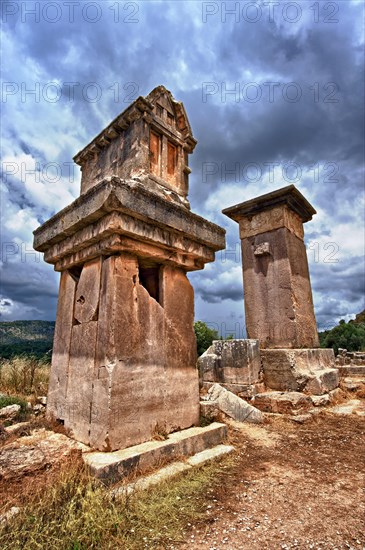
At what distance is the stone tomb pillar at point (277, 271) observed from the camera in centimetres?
566

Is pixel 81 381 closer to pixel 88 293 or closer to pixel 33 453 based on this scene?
pixel 33 453

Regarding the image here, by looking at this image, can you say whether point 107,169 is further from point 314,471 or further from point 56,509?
point 314,471

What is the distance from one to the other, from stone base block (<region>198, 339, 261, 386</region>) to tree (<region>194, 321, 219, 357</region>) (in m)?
14.9

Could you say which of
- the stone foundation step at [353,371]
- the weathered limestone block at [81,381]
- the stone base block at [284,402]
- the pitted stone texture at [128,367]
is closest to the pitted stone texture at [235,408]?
A: the stone base block at [284,402]

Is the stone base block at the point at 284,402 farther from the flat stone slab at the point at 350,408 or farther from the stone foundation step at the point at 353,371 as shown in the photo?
the stone foundation step at the point at 353,371

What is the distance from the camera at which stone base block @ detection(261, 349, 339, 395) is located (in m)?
4.99

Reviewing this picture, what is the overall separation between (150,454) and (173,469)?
0.20 m

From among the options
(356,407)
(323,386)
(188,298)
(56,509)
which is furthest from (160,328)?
(356,407)

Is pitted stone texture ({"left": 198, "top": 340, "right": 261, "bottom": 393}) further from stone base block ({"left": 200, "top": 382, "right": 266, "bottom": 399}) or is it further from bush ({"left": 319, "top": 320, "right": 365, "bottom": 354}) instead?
bush ({"left": 319, "top": 320, "right": 365, "bottom": 354})

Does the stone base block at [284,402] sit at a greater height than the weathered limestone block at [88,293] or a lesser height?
lesser

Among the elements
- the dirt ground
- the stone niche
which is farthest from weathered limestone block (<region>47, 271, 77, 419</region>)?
the dirt ground

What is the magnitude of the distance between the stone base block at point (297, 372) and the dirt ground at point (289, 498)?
146cm

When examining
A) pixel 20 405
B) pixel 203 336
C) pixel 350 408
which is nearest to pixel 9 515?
pixel 20 405

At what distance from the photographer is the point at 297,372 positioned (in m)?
5.09
